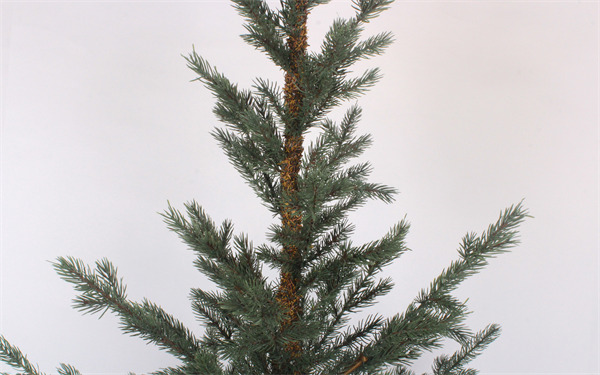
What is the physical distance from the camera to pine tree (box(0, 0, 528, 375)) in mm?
581

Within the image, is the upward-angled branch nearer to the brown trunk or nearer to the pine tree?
the pine tree

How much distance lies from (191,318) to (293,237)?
89 centimetres

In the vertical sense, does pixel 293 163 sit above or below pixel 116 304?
above

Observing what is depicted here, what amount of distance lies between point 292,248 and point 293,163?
109 millimetres

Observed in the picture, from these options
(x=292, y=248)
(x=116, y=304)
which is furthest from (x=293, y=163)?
(x=116, y=304)

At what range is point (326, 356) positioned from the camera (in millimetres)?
645

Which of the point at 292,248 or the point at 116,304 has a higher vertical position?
the point at 292,248

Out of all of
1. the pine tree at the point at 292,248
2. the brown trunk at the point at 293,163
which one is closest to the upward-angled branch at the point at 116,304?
the pine tree at the point at 292,248

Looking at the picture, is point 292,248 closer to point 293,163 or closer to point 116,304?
point 293,163

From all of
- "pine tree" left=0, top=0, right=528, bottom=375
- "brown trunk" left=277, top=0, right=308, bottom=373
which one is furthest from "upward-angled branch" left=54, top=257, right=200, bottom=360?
"brown trunk" left=277, top=0, right=308, bottom=373

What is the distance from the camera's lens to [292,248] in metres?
0.64

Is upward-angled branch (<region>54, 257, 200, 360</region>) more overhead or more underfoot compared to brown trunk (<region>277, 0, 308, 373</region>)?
more underfoot

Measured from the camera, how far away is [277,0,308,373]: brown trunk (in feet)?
2.08

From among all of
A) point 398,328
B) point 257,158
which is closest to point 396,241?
point 398,328
